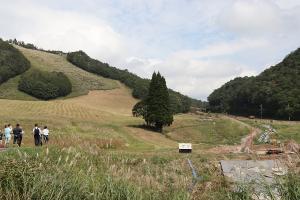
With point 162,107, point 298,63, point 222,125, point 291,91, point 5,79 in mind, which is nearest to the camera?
point 162,107

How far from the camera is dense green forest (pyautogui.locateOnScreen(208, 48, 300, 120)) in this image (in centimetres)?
11600

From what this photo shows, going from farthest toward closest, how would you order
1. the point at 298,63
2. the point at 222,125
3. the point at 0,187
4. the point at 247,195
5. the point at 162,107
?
1. the point at 298,63
2. the point at 222,125
3. the point at 162,107
4. the point at 0,187
5. the point at 247,195

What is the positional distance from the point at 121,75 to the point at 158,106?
96.2 meters

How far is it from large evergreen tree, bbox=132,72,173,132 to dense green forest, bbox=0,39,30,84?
70655mm

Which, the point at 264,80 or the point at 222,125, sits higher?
the point at 264,80

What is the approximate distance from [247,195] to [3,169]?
4.69 metres

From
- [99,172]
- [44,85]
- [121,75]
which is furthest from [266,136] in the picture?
[121,75]

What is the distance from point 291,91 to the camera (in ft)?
389

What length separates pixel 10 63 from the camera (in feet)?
498

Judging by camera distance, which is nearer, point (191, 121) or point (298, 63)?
point (191, 121)

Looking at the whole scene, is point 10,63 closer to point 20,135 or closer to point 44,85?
point 44,85

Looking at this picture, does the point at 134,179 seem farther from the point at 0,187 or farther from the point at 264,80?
the point at 264,80

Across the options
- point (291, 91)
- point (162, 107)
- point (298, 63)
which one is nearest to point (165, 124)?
point (162, 107)

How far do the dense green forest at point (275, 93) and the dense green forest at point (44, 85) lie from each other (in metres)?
49.3
